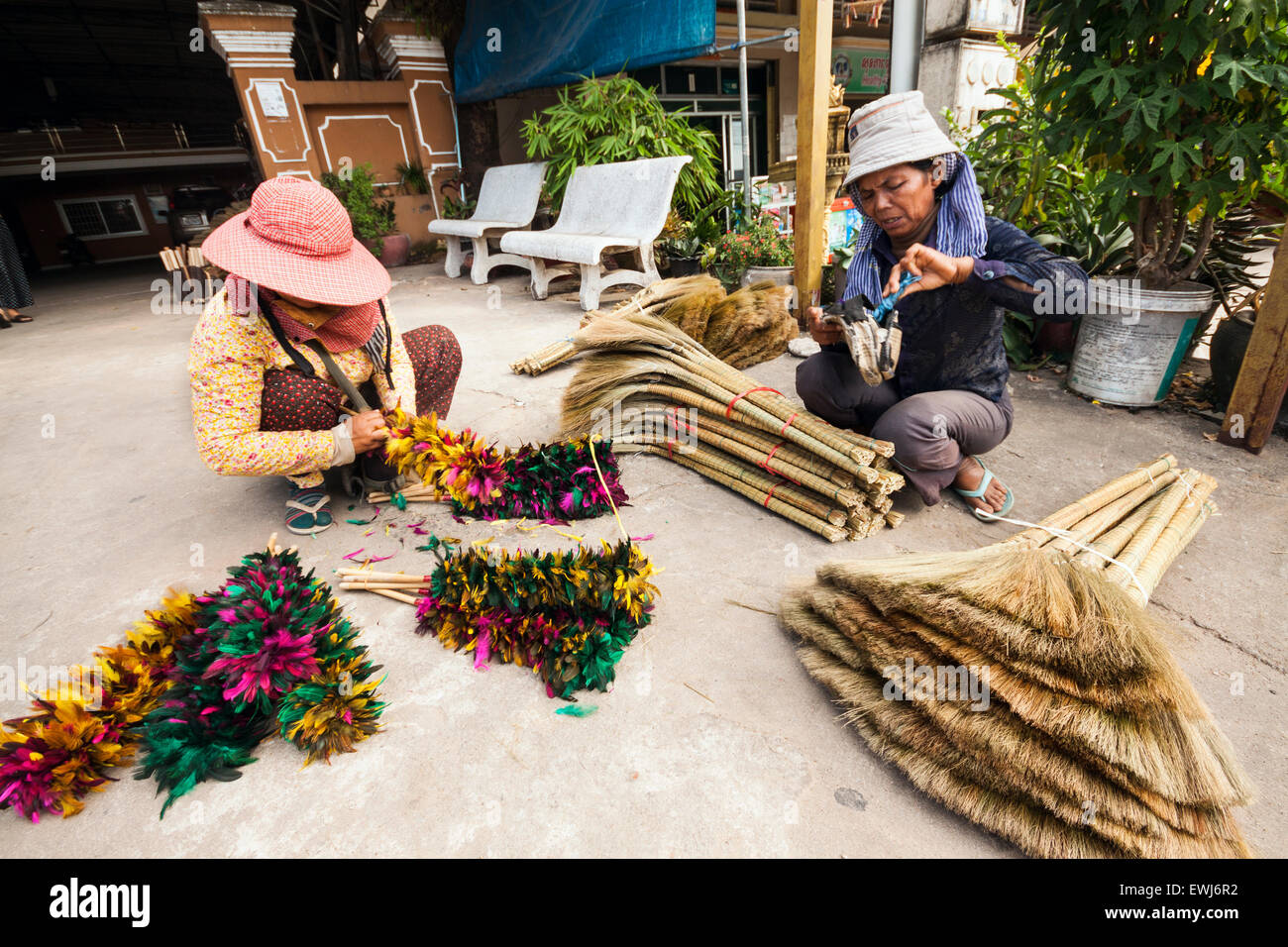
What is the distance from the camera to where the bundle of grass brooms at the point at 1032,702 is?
1081 millimetres

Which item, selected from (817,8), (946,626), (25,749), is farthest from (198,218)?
(946,626)

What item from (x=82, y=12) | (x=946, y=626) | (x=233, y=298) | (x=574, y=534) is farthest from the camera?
(x=82, y=12)

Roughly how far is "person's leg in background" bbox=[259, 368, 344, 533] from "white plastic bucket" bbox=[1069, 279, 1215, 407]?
354cm

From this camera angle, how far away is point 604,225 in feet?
19.1

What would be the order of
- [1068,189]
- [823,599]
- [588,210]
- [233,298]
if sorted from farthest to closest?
[588,210], [1068,189], [233,298], [823,599]

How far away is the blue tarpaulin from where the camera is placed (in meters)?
5.45

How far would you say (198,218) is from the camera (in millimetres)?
16938

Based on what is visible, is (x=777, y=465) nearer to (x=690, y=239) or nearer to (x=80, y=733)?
(x=80, y=733)

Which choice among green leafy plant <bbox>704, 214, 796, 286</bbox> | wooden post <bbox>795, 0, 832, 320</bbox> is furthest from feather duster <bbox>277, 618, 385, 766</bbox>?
green leafy plant <bbox>704, 214, 796, 286</bbox>

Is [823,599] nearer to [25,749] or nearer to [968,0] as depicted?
[25,749]

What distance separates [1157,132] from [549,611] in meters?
3.29

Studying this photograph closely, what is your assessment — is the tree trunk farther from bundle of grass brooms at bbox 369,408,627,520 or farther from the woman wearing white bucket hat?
the woman wearing white bucket hat

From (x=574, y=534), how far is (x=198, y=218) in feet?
67.2

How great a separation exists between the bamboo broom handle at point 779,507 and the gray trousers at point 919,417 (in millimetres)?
374
